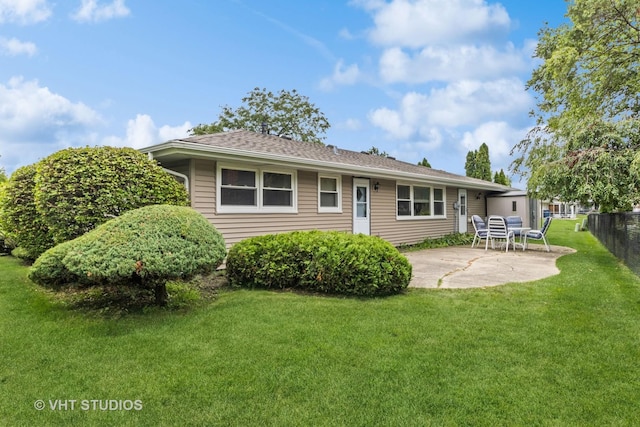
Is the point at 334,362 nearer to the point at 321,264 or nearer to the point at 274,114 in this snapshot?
the point at 321,264

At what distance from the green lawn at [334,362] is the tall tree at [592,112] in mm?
3594

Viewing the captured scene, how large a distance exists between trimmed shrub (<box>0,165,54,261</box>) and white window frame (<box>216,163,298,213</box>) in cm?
331

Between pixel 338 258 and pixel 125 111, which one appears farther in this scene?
pixel 125 111

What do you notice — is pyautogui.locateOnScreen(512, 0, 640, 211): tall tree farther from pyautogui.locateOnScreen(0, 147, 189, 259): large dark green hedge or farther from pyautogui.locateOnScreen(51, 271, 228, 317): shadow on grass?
pyautogui.locateOnScreen(0, 147, 189, 259): large dark green hedge

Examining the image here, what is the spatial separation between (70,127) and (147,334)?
1262 centimetres

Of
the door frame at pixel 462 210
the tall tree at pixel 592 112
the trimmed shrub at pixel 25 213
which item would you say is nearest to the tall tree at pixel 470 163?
the door frame at pixel 462 210

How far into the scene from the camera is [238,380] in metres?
2.82

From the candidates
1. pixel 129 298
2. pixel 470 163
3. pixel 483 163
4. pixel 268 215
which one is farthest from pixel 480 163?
pixel 129 298

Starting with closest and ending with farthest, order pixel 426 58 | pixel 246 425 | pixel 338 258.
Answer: pixel 246 425, pixel 338 258, pixel 426 58

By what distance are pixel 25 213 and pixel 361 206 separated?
7.75 m

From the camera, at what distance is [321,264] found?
17.9 ft

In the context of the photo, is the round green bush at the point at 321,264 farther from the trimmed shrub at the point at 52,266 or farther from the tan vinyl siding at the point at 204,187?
the trimmed shrub at the point at 52,266

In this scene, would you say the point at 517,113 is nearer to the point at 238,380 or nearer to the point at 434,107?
the point at 434,107

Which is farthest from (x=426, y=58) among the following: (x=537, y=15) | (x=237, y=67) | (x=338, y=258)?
(x=338, y=258)
